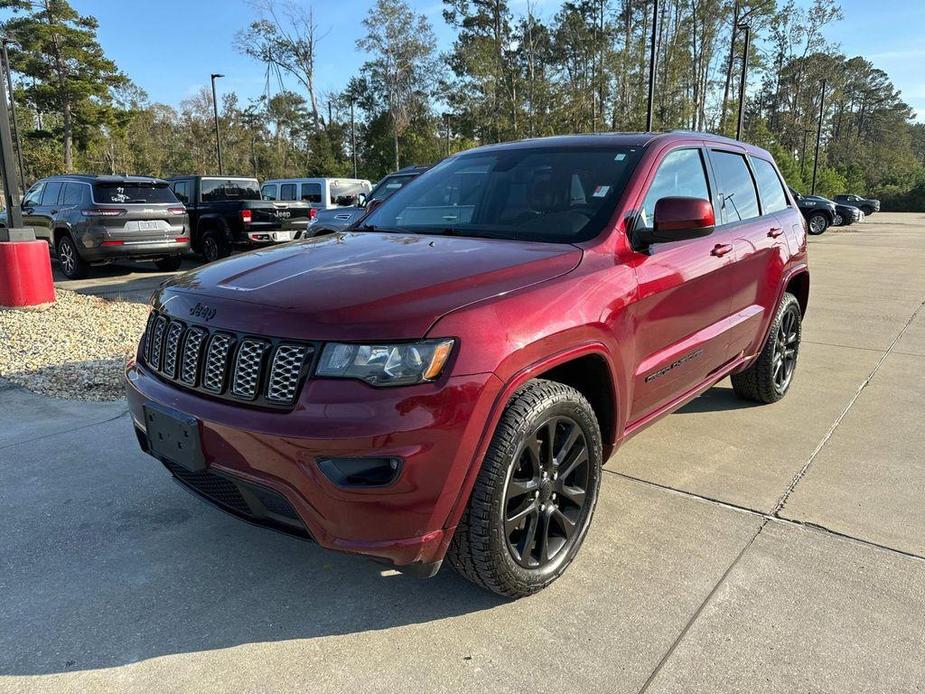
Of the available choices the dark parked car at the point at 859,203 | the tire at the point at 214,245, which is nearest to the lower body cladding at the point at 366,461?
the tire at the point at 214,245

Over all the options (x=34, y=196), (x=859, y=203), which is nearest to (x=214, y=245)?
(x=34, y=196)

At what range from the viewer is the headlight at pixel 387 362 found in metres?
2.04

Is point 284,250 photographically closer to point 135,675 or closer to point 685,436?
point 135,675

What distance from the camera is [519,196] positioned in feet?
11.1

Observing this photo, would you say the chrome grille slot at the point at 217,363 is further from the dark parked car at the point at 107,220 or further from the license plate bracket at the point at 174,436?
the dark parked car at the point at 107,220

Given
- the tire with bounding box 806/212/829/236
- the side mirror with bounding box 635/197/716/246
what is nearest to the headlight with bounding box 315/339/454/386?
the side mirror with bounding box 635/197/716/246

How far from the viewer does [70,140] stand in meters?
39.0

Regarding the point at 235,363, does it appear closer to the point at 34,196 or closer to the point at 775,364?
the point at 775,364

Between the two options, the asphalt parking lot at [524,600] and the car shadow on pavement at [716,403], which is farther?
the car shadow on pavement at [716,403]

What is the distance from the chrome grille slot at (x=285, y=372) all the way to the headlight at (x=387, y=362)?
9 cm

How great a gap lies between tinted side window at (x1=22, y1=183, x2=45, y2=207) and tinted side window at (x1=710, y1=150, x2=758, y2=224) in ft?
38.8

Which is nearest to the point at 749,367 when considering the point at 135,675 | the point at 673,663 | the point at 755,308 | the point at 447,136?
the point at 755,308

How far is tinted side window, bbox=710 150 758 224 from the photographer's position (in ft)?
12.9

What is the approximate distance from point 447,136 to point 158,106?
23.4 metres
